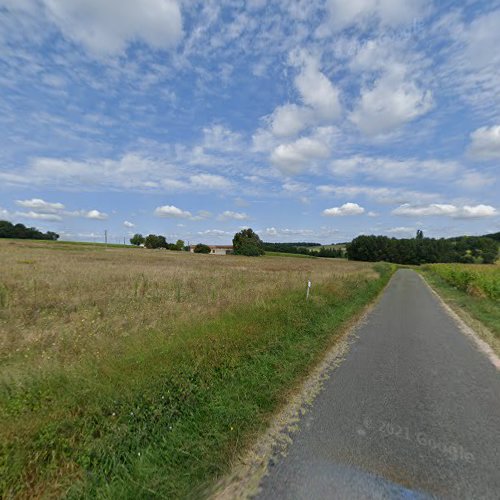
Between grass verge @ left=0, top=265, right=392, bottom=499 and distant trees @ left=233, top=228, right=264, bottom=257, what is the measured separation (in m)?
82.1

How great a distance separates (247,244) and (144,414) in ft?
285

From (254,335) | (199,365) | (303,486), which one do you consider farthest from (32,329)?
(303,486)

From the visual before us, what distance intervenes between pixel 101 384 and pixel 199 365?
1389 mm

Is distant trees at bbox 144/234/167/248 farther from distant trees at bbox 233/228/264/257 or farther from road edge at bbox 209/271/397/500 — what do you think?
road edge at bbox 209/271/397/500

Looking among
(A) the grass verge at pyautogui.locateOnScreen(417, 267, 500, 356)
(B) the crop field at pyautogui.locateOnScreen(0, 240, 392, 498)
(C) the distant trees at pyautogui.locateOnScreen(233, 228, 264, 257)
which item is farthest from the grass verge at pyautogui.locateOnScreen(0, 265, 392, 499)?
(C) the distant trees at pyautogui.locateOnScreen(233, 228, 264, 257)

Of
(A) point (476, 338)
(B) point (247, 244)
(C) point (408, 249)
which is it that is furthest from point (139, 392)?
(C) point (408, 249)

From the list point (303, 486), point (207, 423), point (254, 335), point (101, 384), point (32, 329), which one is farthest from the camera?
point (32, 329)

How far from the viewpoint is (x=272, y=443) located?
306 cm

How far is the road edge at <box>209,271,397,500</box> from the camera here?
97.7 inches

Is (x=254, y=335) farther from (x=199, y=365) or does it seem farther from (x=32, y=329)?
(x=32, y=329)

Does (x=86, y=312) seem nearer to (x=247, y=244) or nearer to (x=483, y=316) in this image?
(x=483, y=316)

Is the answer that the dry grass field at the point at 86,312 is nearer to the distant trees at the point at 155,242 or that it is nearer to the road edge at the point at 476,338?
the road edge at the point at 476,338

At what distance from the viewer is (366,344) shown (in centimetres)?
670

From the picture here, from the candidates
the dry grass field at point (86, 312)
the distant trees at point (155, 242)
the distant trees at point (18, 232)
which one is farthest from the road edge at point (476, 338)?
the distant trees at point (18, 232)
